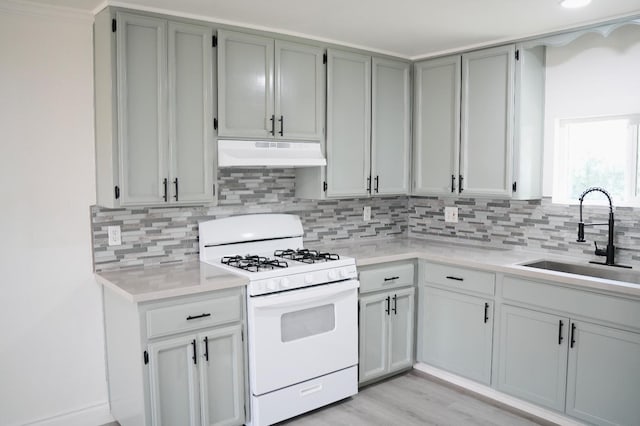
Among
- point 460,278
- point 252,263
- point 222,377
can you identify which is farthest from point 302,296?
point 460,278

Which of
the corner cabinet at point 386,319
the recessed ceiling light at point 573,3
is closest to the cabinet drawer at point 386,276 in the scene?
the corner cabinet at point 386,319

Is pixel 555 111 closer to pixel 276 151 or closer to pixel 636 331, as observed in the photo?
pixel 636 331

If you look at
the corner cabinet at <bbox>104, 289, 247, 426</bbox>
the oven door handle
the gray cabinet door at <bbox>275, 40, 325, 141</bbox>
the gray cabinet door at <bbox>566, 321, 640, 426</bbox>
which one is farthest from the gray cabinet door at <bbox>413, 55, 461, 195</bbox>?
the corner cabinet at <bbox>104, 289, 247, 426</bbox>

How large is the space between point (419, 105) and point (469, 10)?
1.13 metres

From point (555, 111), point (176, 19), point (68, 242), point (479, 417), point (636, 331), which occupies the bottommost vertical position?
point (479, 417)

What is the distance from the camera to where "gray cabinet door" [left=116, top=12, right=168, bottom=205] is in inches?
106

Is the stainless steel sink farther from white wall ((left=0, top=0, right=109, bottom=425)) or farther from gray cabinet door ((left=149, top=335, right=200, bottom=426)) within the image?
white wall ((left=0, top=0, right=109, bottom=425))

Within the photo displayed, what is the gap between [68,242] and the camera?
9.41 ft

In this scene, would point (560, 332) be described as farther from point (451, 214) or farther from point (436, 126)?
point (436, 126)

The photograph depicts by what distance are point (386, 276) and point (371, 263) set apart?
169 millimetres

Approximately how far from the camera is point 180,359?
8.43 feet

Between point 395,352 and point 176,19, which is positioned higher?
point 176,19

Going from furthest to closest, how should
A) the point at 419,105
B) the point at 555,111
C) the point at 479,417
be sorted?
the point at 419,105 → the point at 555,111 → the point at 479,417

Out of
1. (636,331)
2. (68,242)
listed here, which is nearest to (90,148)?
(68,242)
